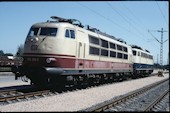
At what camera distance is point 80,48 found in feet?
55.7

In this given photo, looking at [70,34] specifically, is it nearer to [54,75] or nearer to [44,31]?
[44,31]

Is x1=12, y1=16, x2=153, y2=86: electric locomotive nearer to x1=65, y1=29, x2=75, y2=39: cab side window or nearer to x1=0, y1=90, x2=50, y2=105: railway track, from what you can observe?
x1=65, y1=29, x2=75, y2=39: cab side window

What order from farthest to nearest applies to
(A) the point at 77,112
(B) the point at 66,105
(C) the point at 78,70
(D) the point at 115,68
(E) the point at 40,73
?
(D) the point at 115,68, (C) the point at 78,70, (E) the point at 40,73, (B) the point at 66,105, (A) the point at 77,112

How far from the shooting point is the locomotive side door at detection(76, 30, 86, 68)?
54.9 ft

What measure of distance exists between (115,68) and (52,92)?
9.71 metres

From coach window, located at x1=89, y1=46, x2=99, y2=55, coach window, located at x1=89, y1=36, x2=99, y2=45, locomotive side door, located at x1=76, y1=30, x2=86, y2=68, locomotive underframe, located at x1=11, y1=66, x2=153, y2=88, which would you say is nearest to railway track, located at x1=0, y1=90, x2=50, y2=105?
locomotive underframe, located at x1=11, y1=66, x2=153, y2=88

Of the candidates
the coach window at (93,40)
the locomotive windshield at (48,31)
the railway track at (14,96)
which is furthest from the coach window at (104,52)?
the railway track at (14,96)

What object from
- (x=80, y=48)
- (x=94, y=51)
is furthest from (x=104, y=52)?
(x=80, y=48)

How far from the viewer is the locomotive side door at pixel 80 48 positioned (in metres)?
16.7

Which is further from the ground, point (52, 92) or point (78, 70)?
point (78, 70)

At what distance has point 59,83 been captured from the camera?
54.2 ft

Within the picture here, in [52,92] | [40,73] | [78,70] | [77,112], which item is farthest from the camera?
[78,70]

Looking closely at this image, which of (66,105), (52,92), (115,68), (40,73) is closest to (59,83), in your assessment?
(52,92)

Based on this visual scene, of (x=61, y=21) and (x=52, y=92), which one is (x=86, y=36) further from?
(x=52, y=92)
